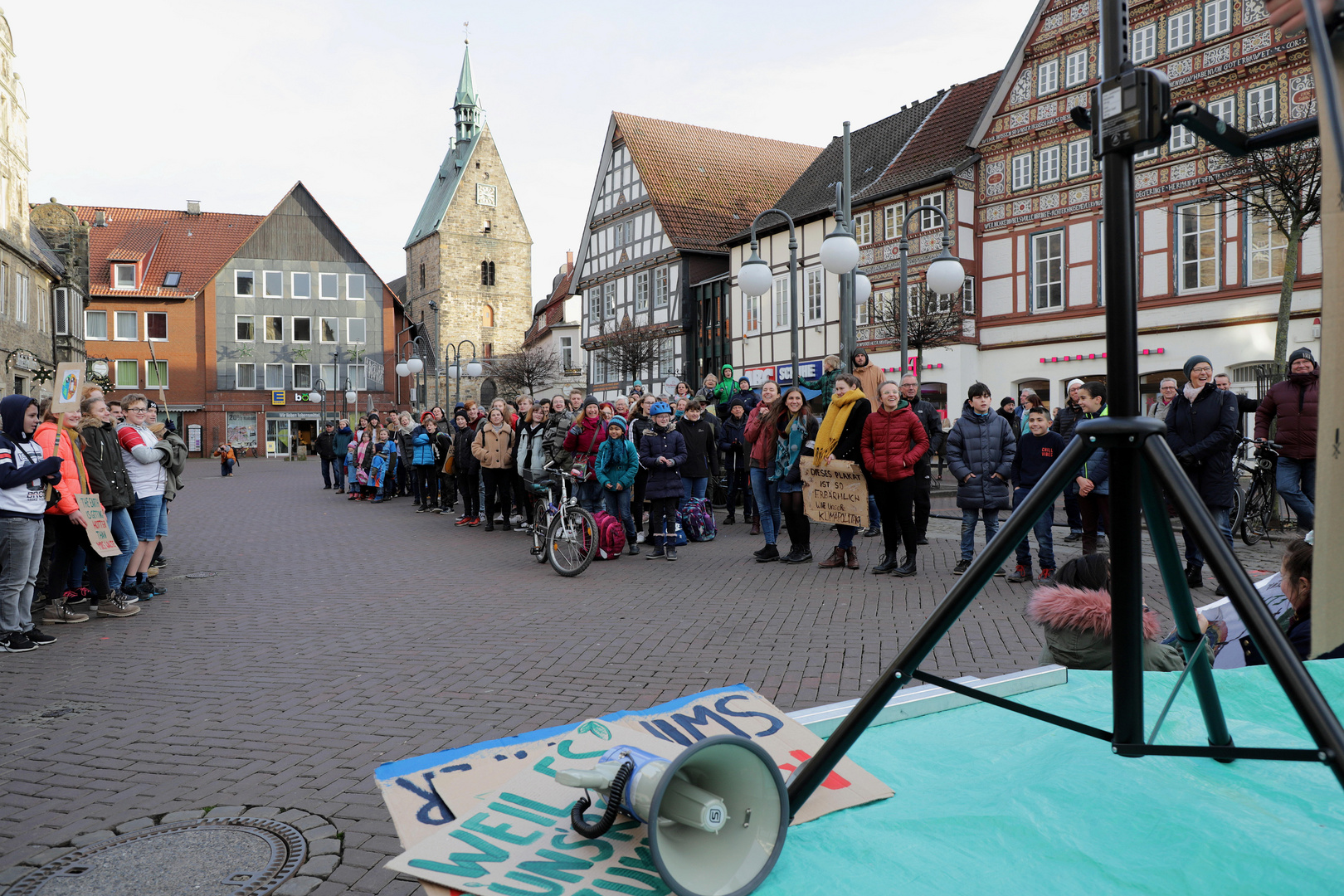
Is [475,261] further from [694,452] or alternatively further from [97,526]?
[97,526]

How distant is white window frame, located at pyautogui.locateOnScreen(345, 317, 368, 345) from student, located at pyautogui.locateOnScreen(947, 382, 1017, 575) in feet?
188

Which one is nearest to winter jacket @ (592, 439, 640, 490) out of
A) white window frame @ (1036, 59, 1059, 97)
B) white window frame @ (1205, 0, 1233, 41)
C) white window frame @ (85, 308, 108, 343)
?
white window frame @ (1205, 0, 1233, 41)

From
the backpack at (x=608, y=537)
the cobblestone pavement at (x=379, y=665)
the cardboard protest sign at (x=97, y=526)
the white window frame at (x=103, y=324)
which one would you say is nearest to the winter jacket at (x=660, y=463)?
the backpack at (x=608, y=537)

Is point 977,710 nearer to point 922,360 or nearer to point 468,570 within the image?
point 468,570

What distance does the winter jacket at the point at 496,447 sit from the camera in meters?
14.5

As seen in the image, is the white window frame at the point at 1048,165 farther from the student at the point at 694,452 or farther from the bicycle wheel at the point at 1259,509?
the student at the point at 694,452

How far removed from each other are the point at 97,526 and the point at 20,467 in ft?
3.73

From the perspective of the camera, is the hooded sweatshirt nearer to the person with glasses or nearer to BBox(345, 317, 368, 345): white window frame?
the person with glasses

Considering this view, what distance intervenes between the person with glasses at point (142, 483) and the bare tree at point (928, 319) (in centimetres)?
1993

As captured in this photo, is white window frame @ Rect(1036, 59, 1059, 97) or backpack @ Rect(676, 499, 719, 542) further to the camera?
white window frame @ Rect(1036, 59, 1059, 97)

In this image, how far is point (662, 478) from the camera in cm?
1156

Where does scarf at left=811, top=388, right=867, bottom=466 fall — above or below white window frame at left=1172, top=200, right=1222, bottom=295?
below

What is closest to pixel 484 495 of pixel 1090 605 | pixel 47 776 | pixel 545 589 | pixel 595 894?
pixel 545 589

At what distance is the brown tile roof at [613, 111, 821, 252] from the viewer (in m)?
41.8
